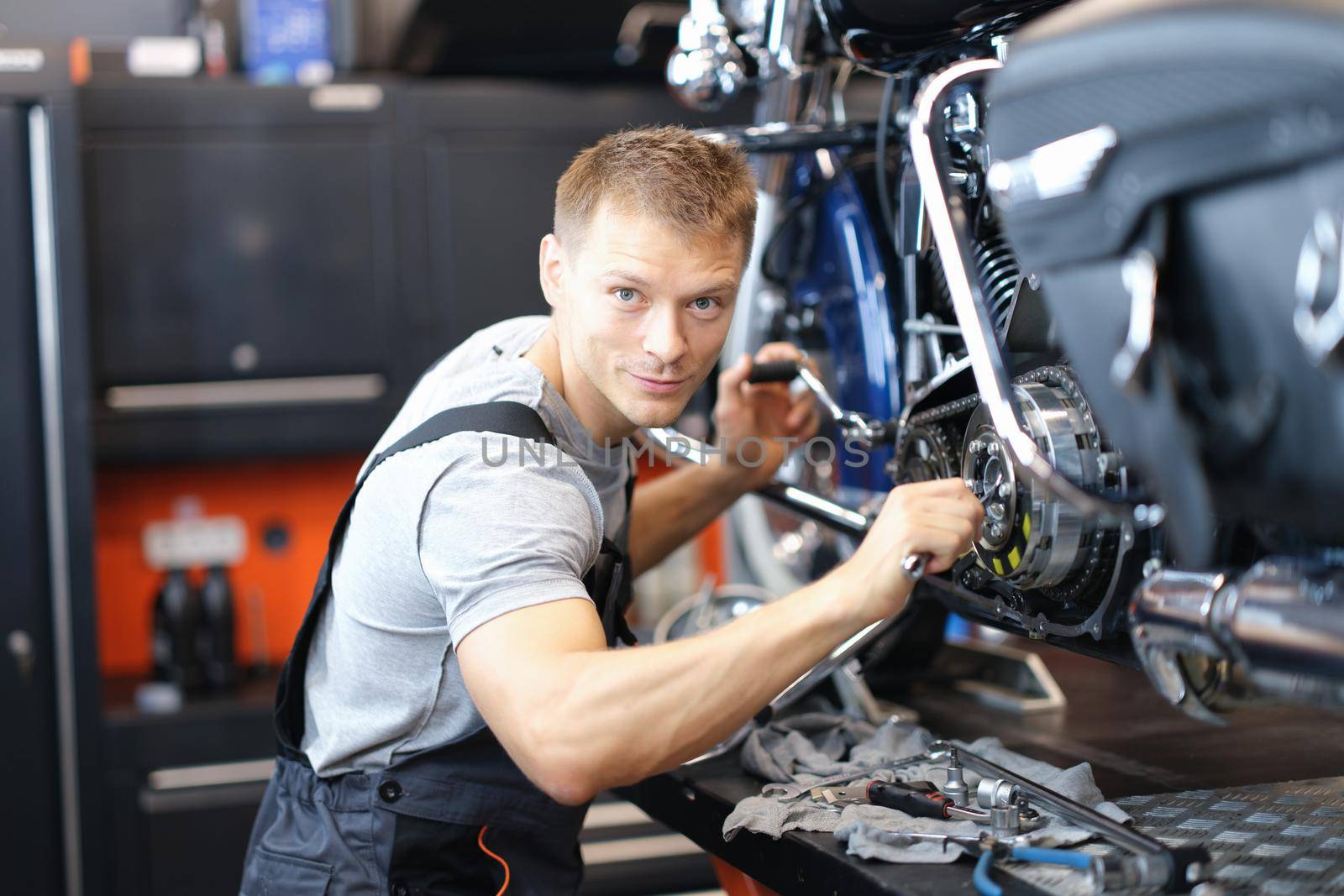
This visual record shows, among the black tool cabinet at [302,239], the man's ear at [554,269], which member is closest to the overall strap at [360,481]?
the man's ear at [554,269]

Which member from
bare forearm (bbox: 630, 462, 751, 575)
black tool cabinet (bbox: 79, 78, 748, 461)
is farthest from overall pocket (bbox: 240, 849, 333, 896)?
black tool cabinet (bbox: 79, 78, 748, 461)

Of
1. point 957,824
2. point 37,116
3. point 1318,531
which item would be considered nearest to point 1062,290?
point 1318,531

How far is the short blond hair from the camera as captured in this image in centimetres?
118

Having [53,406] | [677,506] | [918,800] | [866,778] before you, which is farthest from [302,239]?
[918,800]

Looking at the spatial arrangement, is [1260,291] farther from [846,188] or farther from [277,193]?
[277,193]

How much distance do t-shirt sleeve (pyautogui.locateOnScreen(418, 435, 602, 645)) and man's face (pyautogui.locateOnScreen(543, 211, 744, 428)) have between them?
0.41 feet

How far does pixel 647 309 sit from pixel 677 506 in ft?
1.57

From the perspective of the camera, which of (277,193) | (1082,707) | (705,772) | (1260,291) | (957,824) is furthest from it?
(277,193)

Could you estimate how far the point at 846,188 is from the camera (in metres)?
1.62

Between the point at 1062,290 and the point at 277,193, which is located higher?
the point at 1062,290

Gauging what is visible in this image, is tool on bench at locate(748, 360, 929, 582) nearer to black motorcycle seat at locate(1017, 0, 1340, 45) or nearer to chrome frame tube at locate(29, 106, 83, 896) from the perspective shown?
black motorcycle seat at locate(1017, 0, 1340, 45)

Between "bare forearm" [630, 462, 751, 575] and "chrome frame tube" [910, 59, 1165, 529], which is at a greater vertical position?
"chrome frame tube" [910, 59, 1165, 529]

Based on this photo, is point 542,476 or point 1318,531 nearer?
point 1318,531

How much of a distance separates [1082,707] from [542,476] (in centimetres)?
77
